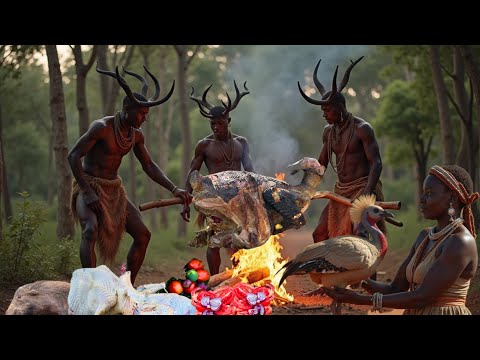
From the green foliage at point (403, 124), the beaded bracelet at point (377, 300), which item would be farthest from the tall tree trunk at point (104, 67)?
the beaded bracelet at point (377, 300)

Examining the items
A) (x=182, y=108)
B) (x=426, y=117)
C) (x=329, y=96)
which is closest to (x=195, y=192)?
(x=329, y=96)

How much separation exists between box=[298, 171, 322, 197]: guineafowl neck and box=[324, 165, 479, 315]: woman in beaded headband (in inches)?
70.0

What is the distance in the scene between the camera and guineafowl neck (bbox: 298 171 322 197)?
273 inches

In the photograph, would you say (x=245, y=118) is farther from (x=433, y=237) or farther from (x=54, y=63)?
(x=433, y=237)

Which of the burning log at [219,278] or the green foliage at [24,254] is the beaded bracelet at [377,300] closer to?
the burning log at [219,278]

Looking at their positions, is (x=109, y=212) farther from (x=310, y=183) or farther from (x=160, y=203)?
(x=310, y=183)

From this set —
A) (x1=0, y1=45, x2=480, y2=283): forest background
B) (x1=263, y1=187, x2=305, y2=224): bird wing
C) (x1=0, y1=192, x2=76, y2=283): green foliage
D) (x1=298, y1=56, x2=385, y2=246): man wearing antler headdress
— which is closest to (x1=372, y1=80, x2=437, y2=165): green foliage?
(x1=0, y1=45, x2=480, y2=283): forest background

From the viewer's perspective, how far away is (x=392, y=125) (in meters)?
20.1

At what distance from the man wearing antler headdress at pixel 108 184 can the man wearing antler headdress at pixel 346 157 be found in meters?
1.97

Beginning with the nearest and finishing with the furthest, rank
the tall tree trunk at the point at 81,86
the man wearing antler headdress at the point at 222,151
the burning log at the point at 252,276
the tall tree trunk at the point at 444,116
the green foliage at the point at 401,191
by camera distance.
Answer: the burning log at the point at 252,276
the man wearing antler headdress at the point at 222,151
the tall tree trunk at the point at 444,116
the tall tree trunk at the point at 81,86
the green foliage at the point at 401,191

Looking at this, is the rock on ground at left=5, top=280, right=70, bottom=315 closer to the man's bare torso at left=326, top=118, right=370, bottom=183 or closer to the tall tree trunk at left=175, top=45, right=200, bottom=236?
the man's bare torso at left=326, top=118, right=370, bottom=183

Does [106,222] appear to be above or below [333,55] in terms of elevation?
below

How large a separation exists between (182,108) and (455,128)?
7.27 m

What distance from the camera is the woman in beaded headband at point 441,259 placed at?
4.89m
